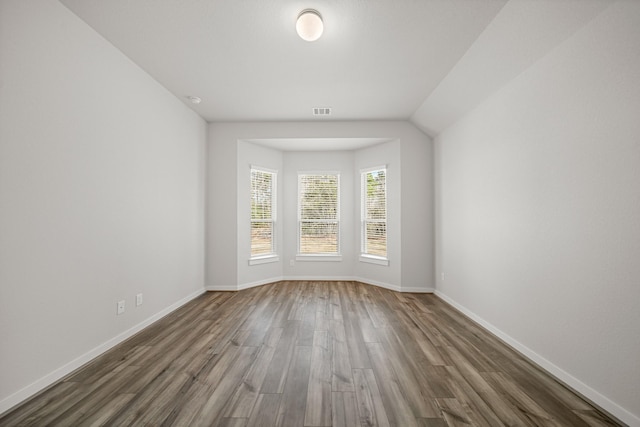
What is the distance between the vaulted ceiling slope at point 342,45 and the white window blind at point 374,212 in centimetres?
158

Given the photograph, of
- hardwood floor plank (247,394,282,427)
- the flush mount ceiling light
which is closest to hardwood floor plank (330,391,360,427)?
hardwood floor plank (247,394,282,427)

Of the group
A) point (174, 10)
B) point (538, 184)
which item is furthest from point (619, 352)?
point (174, 10)

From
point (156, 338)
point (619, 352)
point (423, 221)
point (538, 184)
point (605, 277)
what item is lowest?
point (156, 338)

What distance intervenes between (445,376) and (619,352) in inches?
40.8

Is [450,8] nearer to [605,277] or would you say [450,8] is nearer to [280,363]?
[605,277]

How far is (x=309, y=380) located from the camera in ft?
6.69

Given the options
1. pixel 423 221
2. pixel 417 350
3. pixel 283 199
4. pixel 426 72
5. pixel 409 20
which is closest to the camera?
pixel 409 20

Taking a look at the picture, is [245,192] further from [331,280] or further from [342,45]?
[342,45]

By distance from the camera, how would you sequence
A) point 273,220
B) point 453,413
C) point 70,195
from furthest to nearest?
point 273,220
point 70,195
point 453,413

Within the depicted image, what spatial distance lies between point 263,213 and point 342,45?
10.8 feet

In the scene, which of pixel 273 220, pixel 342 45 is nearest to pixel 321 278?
pixel 273 220

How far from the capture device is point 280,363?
2283mm

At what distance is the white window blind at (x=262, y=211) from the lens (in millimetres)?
5051

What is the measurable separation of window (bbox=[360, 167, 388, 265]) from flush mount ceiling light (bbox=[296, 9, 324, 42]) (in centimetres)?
301
